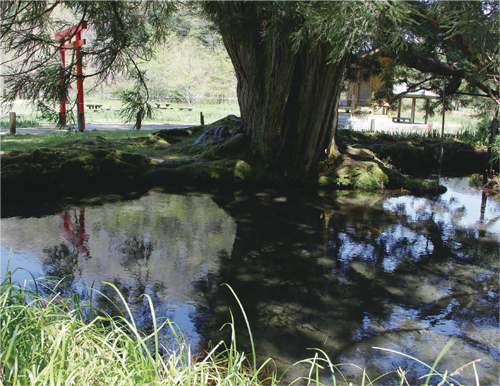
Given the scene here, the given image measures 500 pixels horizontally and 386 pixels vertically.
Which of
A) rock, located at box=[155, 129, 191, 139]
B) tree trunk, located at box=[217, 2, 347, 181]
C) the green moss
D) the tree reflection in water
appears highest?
tree trunk, located at box=[217, 2, 347, 181]

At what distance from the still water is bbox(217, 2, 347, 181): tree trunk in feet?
5.63

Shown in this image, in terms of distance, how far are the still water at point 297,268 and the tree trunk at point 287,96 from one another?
1715mm

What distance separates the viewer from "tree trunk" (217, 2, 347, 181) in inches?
348

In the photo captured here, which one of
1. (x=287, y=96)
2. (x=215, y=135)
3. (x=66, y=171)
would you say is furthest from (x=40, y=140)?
(x=287, y=96)

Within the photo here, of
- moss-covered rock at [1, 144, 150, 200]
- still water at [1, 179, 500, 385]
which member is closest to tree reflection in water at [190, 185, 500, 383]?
still water at [1, 179, 500, 385]

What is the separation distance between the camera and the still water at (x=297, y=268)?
375cm

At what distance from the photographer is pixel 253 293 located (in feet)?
14.9

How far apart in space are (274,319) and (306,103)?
19.9 ft

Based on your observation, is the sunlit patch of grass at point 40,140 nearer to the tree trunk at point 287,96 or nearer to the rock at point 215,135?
the rock at point 215,135

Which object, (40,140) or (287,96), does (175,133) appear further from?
(287,96)

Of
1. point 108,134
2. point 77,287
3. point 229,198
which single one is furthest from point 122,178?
point 108,134

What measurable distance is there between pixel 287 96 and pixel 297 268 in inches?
194

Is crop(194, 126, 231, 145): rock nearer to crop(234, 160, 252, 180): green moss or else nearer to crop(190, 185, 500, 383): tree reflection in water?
crop(234, 160, 252, 180): green moss

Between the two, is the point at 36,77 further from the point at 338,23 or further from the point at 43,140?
the point at 43,140
